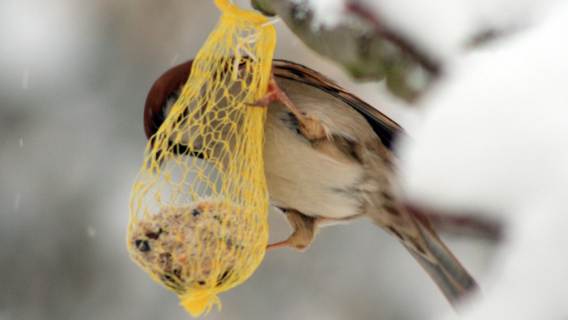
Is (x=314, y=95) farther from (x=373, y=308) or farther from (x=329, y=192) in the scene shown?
(x=373, y=308)

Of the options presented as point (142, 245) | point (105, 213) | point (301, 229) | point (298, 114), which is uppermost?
point (298, 114)

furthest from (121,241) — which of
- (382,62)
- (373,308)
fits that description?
(382,62)

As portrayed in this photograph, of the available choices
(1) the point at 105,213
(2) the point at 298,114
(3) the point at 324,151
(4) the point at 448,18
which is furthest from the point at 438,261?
(1) the point at 105,213

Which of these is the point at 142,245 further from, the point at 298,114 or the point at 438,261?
the point at 438,261

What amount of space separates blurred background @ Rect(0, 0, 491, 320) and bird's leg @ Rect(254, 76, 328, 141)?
212 cm

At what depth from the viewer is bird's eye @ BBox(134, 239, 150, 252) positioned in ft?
6.89

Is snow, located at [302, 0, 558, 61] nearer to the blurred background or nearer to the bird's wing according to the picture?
the bird's wing

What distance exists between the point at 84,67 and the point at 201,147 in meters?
2.62

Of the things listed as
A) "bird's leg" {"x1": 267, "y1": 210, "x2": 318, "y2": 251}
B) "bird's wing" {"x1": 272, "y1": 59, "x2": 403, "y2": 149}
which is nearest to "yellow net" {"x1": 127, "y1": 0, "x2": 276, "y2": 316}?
"bird's wing" {"x1": 272, "y1": 59, "x2": 403, "y2": 149}

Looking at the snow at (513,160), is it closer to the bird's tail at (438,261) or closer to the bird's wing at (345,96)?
the bird's tail at (438,261)

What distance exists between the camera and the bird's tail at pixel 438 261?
2027 millimetres

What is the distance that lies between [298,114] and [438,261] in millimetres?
529

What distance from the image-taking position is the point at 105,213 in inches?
178

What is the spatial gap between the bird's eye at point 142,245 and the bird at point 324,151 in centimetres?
29
